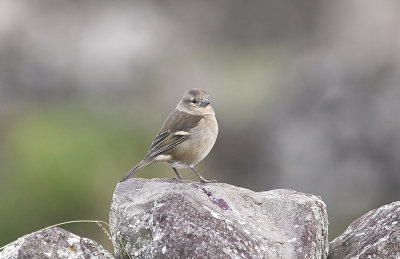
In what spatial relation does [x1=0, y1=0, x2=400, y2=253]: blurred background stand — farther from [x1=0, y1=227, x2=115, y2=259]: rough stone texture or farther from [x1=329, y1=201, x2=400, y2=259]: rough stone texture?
[x1=0, y1=227, x2=115, y2=259]: rough stone texture

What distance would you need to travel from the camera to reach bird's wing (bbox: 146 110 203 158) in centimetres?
964

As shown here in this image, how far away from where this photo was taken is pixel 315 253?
7.49m

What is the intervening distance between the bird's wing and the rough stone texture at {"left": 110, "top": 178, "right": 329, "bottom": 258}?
133cm

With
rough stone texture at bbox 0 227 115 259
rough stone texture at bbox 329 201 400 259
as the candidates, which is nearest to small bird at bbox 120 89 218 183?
rough stone texture at bbox 329 201 400 259

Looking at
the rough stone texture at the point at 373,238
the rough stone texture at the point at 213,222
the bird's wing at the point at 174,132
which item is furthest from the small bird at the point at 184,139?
the rough stone texture at the point at 373,238

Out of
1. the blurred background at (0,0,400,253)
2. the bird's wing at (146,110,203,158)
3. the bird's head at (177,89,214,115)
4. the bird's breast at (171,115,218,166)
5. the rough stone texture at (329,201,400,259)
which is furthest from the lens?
the blurred background at (0,0,400,253)

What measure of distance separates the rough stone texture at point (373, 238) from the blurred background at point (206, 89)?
6.85 m

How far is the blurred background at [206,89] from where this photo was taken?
16.4 meters

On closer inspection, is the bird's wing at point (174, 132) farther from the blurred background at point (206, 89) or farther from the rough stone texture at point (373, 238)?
the blurred background at point (206, 89)

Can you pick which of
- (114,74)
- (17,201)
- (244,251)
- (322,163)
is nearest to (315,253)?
(244,251)

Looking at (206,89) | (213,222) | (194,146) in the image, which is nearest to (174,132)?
(194,146)

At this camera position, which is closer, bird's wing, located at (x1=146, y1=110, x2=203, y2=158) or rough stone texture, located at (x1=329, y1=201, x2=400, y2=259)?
rough stone texture, located at (x1=329, y1=201, x2=400, y2=259)

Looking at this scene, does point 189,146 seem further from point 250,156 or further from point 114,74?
point 114,74

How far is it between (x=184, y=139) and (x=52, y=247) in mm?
3217
